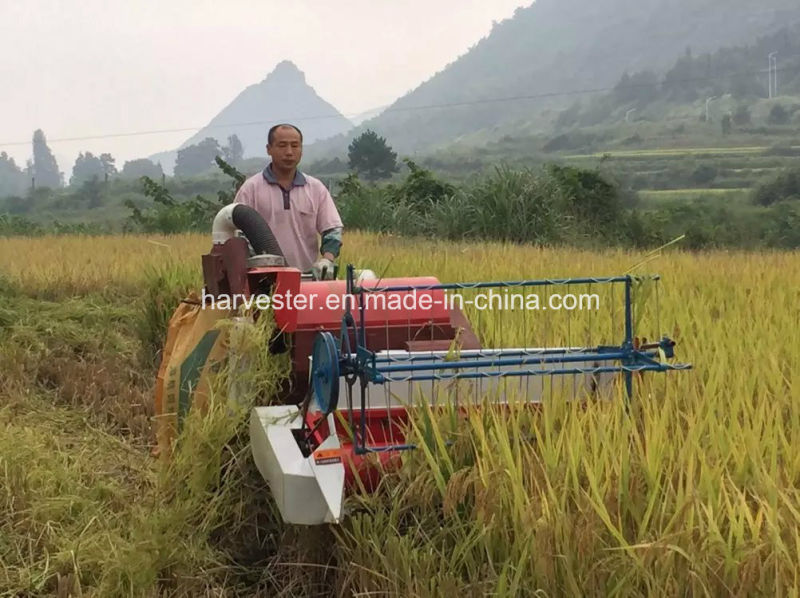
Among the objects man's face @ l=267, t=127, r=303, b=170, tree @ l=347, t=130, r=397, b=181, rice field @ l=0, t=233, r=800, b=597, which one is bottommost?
rice field @ l=0, t=233, r=800, b=597

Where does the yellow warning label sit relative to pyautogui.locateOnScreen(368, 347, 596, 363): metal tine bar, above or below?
below

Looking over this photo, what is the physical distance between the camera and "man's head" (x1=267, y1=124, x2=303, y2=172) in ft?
12.1

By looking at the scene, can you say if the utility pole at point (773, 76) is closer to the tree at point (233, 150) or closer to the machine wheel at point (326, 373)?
the tree at point (233, 150)

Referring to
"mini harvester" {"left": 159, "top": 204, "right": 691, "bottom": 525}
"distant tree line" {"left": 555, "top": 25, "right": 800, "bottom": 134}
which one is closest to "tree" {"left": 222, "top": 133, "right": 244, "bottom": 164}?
"distant tree line" {"left": 555, "top": 25, "right": 800, "bottom": 134}

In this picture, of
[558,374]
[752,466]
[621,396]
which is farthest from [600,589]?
[558,374]

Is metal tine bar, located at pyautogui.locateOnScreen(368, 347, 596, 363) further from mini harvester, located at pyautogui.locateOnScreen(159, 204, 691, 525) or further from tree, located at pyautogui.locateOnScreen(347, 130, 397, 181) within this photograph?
tree, located at pyautogui.locateOnScreen(347, 130, 397, 181)

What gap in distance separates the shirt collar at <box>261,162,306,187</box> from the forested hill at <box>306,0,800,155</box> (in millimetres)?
107458

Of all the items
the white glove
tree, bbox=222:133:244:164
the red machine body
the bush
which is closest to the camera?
the red machine body

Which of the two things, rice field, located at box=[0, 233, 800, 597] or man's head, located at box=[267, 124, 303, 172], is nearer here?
rice field, located at box=[0, 233, 800, 597]

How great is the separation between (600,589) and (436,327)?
1.38 metres

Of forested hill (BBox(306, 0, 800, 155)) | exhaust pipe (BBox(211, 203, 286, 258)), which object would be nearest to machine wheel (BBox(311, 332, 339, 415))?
exhaust pipe (BBox(211, 203, 286, 258))

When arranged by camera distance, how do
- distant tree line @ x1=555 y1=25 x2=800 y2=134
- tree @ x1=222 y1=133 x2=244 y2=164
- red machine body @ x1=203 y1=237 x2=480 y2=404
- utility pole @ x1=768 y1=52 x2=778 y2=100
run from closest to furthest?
red machine body @ x1=203 y1=237 x2=480 y2=404 → tree @ x1=222 y1=133 x2=244 y2=164 → utility pole @ x1=768 y1=52 x2=778 y2=100 → distant tree line @ x1=555 y1=25 x2=800 y2=134

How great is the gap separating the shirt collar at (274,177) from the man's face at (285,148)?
6 centimetres

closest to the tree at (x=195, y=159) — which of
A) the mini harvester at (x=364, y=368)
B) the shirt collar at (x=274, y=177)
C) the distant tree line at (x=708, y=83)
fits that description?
the distant tree line at (x=708, y=83)
